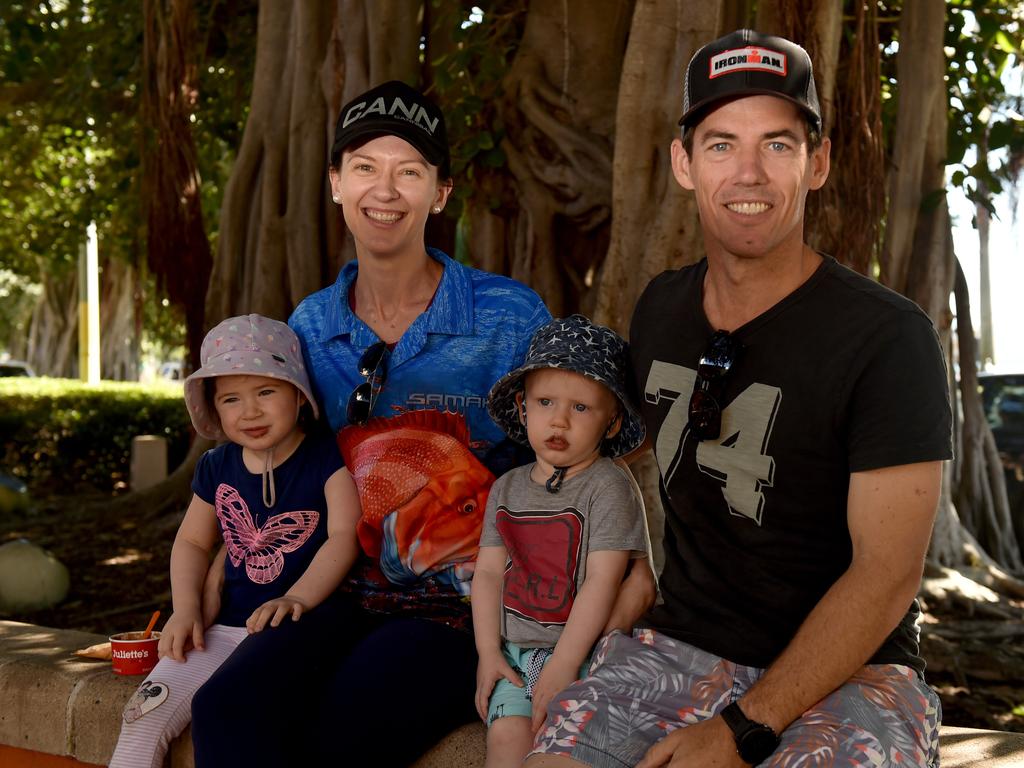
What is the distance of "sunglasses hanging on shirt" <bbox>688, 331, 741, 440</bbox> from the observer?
78.5 inches

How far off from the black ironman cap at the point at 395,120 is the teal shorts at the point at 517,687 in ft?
3.97

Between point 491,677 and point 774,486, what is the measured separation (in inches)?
29.0

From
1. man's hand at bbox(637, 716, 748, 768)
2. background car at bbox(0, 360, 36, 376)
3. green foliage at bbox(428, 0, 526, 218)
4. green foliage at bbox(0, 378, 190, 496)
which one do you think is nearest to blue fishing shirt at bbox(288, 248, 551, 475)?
man's hand at bbox(637, 716, 748, 768)

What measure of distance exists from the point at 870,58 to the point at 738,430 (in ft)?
12.1

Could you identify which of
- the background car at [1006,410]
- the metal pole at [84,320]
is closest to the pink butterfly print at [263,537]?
the background car at [1006,410]

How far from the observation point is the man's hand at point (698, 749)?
1.80 m

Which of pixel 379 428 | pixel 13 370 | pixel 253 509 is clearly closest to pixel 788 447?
pixel 379 428

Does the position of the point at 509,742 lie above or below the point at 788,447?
below

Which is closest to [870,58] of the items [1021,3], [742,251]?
[1021,3]

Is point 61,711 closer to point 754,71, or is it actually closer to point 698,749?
point 698,749

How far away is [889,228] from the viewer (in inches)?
229

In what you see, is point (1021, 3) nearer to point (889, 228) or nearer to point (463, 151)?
point (889, 228)

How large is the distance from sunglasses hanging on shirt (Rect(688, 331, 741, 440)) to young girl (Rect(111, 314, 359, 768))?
0.97 meters

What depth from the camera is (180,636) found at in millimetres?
2557
